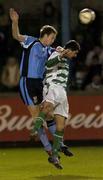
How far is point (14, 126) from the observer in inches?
577

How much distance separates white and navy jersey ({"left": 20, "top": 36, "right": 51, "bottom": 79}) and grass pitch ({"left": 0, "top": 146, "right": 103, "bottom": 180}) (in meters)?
1.46

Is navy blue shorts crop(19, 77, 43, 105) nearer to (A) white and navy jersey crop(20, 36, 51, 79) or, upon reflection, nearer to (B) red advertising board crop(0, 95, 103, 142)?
(A) white and navy jersey crop(20, 36, 51, 79)

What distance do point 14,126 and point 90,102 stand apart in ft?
5.29

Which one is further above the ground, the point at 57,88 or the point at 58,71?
the point at 58,71

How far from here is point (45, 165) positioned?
11.8 meters

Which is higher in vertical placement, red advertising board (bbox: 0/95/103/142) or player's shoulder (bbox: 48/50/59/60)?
player's shoulder (bbox: 48/50/59/60)

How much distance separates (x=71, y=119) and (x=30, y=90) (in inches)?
148

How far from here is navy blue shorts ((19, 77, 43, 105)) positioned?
36.2 ft

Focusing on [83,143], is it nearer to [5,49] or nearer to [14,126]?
[14,126]

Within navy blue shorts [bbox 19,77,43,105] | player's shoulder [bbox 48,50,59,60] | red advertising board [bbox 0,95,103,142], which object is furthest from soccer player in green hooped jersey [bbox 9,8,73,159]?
red advertising board [bbox 0,95,103,142]

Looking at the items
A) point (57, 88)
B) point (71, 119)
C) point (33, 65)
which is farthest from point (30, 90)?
point (71, 119)

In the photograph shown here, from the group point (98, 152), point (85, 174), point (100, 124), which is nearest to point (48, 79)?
point (85, 174)

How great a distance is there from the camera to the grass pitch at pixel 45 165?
34.1 ft

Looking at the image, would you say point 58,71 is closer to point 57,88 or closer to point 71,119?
point 57,88
